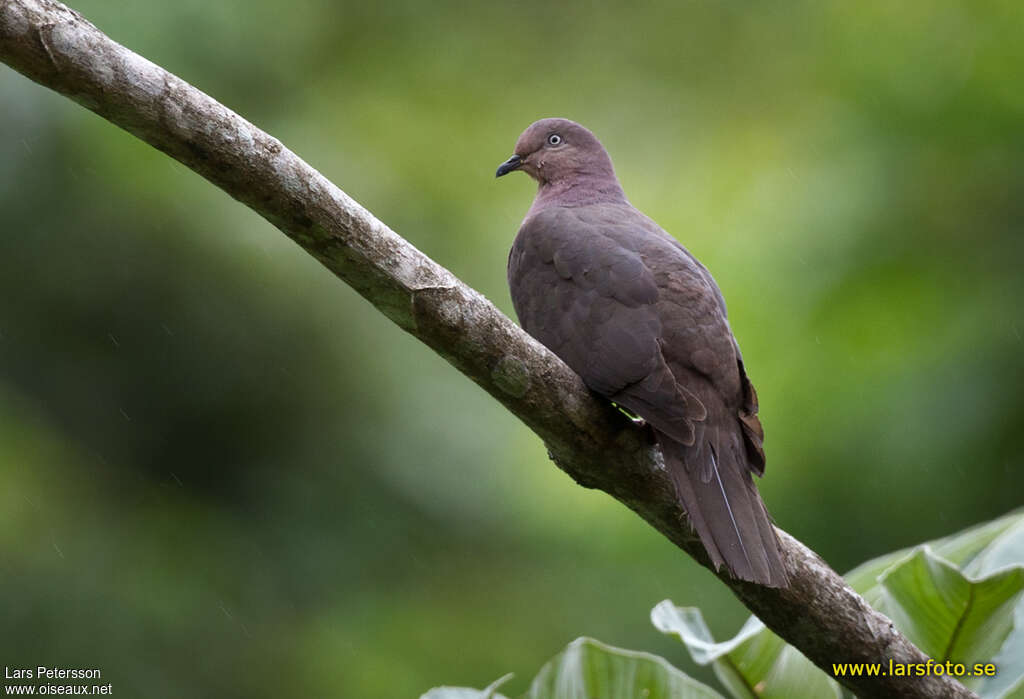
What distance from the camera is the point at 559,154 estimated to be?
4.29m

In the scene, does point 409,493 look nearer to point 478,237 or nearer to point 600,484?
point 478,237

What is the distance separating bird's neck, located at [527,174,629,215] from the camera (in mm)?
4008

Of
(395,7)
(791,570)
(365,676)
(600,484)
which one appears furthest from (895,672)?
(395,7)

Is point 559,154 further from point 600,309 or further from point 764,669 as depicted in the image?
point 764,669

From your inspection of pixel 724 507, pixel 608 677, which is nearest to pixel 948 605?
pixel 724 507

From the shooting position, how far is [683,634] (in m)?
3.19

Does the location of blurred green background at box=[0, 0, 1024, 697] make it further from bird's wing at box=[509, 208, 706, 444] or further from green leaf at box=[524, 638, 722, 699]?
green leaf at box=[524, 638, 722, 699]

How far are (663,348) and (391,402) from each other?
3754 mm

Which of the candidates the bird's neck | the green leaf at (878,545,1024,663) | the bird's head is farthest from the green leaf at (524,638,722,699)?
the bird's head

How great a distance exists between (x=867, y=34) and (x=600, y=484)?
5.77 meters

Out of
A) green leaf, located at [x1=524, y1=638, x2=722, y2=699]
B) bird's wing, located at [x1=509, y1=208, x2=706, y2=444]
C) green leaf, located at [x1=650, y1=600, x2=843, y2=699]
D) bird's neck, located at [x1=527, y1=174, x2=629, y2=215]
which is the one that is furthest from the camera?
bird's neck, located at [x1=527, y1=174, x2=629, y2=215]

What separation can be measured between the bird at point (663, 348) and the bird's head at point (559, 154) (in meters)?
0.47

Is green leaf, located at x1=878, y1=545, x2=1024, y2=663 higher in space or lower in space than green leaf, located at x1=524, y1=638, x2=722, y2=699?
higher

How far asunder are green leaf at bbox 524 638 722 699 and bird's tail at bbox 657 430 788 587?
0.47m
